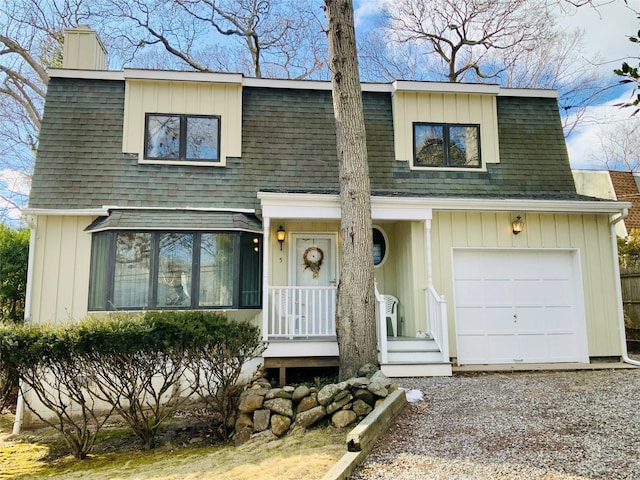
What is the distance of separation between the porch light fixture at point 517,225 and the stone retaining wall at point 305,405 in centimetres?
422

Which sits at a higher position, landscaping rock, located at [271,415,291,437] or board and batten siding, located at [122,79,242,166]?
board and batten siding, located at [122,79,242,166]

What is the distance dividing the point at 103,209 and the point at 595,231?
28.8 ft

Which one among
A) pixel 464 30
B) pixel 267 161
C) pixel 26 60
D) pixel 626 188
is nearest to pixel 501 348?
pixel 267 161

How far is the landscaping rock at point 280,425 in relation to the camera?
5387 millimetres

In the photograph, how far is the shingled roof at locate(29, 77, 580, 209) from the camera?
8523 millimetres

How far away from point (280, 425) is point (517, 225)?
5.54 metres

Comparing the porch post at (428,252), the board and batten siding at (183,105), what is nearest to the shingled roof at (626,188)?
the porch post at (428,252)

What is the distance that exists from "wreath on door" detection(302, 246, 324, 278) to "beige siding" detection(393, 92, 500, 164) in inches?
104

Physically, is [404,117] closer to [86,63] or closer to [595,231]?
[595,231]

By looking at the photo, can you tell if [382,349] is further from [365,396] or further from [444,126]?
[444,126]

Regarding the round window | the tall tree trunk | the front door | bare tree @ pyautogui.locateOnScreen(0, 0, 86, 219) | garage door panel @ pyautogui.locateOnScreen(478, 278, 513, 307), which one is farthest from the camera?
bare tree @ pyautogui.locateOnScreen(0, 0, 86, 219)

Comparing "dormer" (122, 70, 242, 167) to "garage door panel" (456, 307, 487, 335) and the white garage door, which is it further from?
"garage door panel" (456, 307, 487, 335)

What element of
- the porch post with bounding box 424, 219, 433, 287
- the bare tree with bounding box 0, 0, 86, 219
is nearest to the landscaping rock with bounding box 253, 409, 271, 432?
the porch post with bounding box 424, 219, 433, 287

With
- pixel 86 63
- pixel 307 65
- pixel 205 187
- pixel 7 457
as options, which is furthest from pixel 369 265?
pixel 307 65
